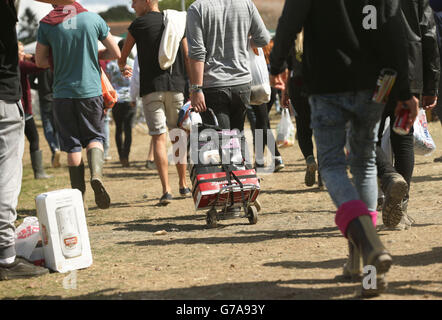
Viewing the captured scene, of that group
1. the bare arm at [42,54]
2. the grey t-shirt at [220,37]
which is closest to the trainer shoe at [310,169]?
the grey t-shirt at [220,37]

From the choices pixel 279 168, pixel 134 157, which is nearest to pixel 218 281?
pixel 279 168

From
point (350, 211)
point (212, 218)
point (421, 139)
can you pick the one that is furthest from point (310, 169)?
point (350, 211)

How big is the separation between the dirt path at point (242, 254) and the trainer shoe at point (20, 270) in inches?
2.7

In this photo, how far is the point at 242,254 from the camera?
527 centimetres

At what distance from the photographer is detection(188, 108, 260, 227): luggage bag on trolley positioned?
6324 mm

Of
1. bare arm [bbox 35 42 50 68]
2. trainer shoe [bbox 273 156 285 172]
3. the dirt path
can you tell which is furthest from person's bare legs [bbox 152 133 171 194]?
trainer shoe [bbox 273 156 285 172]

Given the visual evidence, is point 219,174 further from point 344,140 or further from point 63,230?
point 344,140

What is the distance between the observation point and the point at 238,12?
6.57 m

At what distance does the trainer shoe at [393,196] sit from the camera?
4.97 metres

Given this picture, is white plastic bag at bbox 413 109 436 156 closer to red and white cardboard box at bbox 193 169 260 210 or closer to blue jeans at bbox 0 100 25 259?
red and white cardboard box at bbox 193 169 260 210

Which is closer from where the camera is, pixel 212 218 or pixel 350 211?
pixel 350 211

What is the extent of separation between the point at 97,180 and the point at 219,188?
1382 millimetres

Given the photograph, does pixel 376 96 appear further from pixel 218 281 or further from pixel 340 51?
pixel 218 281
